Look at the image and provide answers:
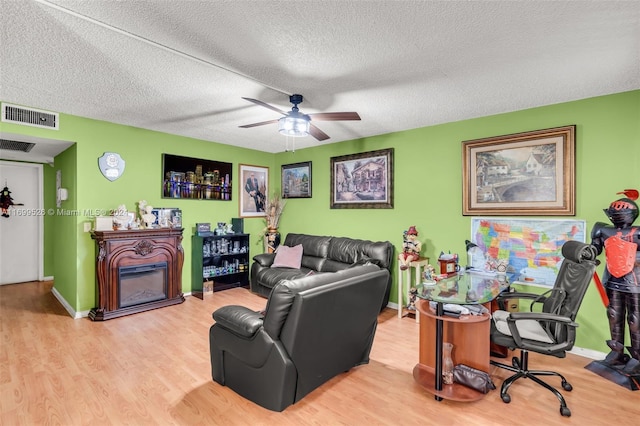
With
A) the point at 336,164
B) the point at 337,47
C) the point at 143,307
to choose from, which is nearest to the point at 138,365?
→ the point at 143,307

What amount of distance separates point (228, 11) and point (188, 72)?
990 mm

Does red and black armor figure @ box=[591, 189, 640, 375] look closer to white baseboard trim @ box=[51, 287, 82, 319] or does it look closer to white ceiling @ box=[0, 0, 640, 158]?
white ceiling @ box=[0, 0, 640, 158]

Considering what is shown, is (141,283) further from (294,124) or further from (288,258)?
(294,124)

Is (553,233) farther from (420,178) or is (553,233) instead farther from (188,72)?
(188,72)

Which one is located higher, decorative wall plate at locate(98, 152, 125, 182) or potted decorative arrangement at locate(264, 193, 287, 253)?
decorative wall plate at locate(98, 152, 125, 182)

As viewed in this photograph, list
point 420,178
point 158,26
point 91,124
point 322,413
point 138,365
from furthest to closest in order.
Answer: point 420,178
point 91,124
point 138,365
point 322,413
point 158,26

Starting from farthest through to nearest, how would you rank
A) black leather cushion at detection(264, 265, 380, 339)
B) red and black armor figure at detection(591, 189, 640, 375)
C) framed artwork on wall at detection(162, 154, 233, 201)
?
1. framed artwork on wall at detection(162, 154, 233, 201)
2. red and black armor figure at detection(591, 189, 640, 375)
3. black leather cushion at detection(264, 265, 380, 339)

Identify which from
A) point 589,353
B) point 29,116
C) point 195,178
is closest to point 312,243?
point 195,178

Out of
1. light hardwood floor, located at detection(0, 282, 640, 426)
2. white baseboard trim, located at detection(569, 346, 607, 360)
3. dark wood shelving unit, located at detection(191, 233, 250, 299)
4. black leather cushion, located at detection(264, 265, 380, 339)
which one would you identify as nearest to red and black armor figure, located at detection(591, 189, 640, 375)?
white baseboard trim, located at detection(569, 346, 607, 360)

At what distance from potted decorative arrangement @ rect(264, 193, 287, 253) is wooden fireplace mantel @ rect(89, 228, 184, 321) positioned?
66.5 inches

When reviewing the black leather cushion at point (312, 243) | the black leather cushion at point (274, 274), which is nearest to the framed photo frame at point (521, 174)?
the black leather cushion at point (312, 243)

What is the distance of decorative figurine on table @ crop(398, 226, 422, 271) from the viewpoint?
4.05 metres

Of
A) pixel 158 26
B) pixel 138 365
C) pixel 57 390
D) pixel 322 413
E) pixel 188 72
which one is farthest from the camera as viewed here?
pixel 138 365

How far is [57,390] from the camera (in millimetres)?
2463
